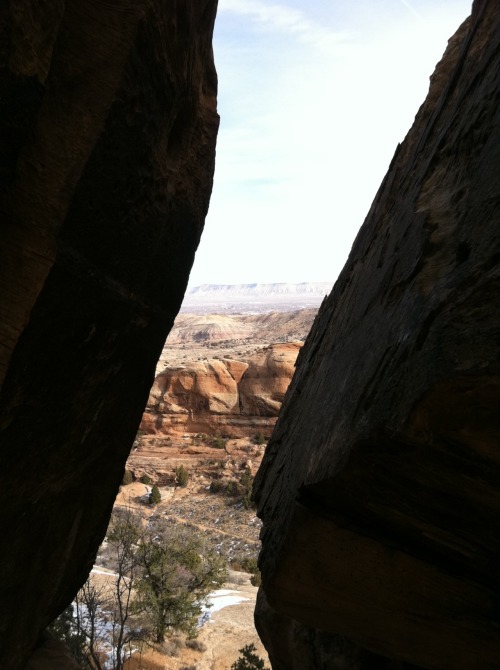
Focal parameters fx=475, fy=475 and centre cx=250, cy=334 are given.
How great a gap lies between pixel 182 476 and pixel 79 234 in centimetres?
2729

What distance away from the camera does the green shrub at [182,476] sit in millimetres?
28944

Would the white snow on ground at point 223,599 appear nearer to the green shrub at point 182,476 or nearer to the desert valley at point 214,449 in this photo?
the desert valley at point 214,449

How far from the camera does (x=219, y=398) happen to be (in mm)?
35656

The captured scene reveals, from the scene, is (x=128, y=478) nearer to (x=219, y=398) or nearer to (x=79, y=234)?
(x=219, y=398)

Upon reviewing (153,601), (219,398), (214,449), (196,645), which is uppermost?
(219,398)

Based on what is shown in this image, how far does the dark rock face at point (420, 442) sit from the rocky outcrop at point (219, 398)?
30.3 m

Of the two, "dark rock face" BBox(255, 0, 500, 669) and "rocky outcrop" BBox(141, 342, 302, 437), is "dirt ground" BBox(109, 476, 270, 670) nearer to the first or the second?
"rocky outcrop" BBox(141, 342, 302, 437)

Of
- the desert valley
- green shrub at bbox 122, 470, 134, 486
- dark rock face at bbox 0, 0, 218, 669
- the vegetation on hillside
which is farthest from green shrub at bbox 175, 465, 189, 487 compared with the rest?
dark rock face at bbox 0, 0, 218, 669

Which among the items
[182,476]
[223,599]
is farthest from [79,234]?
[182,476]

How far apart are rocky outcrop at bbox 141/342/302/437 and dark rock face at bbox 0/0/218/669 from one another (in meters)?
29.0

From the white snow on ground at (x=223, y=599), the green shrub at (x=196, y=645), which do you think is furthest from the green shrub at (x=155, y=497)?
the green shrub at (x=196, y=645)

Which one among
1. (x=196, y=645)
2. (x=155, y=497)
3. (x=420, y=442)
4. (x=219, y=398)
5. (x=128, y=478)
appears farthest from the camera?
(x=219, y=398)

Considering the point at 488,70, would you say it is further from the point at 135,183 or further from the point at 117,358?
the point at 117,358

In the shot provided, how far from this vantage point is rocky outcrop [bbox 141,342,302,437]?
34.6 meters
